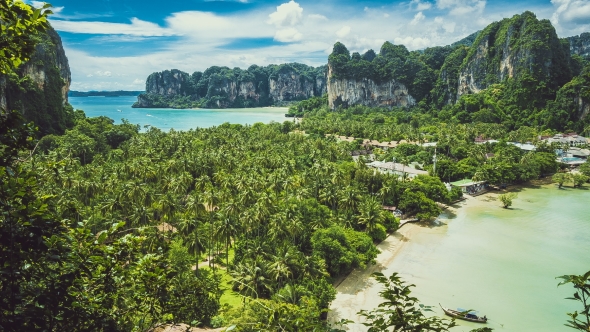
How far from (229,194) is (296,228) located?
28.8 feet

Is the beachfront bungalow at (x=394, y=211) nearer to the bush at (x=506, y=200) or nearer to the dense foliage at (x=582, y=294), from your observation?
the bush at (x=506, y=200)

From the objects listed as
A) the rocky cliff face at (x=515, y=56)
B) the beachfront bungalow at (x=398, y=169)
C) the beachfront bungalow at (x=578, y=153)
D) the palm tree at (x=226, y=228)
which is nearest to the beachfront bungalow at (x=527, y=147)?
the beachfront bungalow at (x=578, y=153)

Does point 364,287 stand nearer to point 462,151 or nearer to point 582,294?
point 582,294

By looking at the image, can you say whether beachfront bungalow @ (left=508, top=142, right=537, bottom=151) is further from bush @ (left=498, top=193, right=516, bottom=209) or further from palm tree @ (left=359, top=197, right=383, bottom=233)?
palm tree @ (left=359, top=197, right=383, bottom=233)

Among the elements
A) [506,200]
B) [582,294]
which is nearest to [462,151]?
[506,200]

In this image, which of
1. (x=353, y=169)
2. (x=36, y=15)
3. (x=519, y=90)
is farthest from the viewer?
(x=519, y=90)

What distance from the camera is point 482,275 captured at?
94.5 feet

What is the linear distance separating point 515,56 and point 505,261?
340ft

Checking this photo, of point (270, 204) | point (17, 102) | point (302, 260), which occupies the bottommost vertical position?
point (302, 260)

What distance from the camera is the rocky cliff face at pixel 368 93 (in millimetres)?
141375

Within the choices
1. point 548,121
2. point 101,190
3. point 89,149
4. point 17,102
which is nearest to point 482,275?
point 101,190

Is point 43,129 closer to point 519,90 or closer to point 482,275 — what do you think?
point 482,275

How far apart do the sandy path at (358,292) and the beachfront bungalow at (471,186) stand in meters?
22.6

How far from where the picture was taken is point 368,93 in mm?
145375
